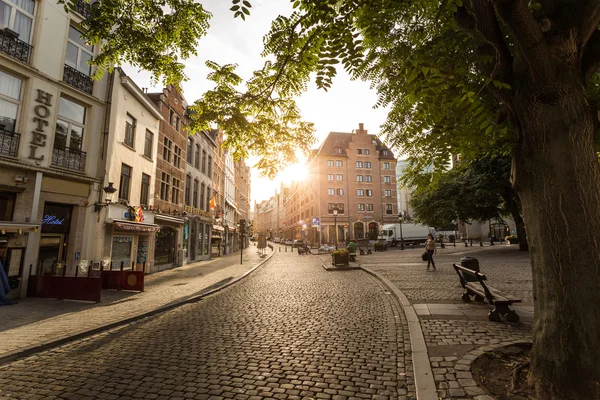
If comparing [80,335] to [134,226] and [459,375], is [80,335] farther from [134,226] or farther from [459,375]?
[134,226]

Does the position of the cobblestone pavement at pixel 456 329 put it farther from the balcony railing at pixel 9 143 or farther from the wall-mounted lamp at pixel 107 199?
the balcony railing at pixel 9 143

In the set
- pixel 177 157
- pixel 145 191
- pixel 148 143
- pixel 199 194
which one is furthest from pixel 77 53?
pixel 199 194

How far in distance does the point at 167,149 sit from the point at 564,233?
20.8 m

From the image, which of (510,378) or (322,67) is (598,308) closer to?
Answer: (510,378)

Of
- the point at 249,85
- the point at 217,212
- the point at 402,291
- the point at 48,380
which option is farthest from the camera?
the point at 217,212

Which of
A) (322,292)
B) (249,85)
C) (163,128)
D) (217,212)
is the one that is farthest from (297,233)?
(249,85)

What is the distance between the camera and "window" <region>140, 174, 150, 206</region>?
1661cm

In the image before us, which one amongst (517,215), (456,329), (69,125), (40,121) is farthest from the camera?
(517,215)

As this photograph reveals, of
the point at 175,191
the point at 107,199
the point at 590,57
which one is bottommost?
the point at 107,199

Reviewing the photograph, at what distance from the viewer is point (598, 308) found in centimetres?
282

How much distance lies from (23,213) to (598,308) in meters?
13.9

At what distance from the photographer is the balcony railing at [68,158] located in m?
11.2

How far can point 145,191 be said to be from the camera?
1700cm

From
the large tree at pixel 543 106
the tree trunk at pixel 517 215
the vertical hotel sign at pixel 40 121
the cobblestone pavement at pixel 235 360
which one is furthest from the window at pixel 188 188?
the tree trunk at pixel 517 215
